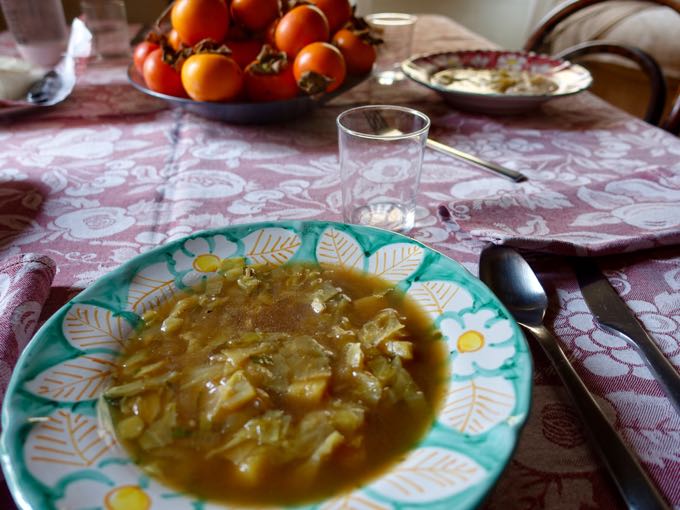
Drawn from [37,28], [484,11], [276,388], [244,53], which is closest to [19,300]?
[276,388]

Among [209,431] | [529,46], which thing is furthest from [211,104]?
[529,46]

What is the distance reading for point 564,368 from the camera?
55cm

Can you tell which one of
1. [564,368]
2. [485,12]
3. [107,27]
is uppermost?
[564,368]

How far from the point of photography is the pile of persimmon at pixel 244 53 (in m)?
1.09

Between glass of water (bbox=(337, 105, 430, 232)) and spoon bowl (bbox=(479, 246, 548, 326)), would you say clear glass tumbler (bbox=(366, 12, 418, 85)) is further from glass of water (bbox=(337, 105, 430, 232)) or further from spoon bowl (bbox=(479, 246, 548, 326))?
spoon bowl (bbox=(479, 246, 548, 326))

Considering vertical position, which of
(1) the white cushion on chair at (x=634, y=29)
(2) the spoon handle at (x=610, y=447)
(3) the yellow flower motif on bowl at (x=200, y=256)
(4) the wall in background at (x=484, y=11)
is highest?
(2) the spoon handle at (x=610, y=447)

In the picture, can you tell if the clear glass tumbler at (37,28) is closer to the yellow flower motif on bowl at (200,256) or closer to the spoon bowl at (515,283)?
the yellow flower motif on bowl at (200,256)

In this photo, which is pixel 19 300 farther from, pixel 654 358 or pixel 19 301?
pixel 654 358

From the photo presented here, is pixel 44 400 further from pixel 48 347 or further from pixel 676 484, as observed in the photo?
pixel 676 484

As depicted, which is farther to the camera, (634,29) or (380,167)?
(634,29)

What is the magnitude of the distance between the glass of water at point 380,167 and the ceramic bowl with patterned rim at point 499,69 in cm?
40

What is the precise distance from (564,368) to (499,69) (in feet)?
3.80

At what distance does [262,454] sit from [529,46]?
72.1 inches

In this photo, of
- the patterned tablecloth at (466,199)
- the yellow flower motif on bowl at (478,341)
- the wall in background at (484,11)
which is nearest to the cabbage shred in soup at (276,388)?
the yellow flower motif on bowl at (478,341)
